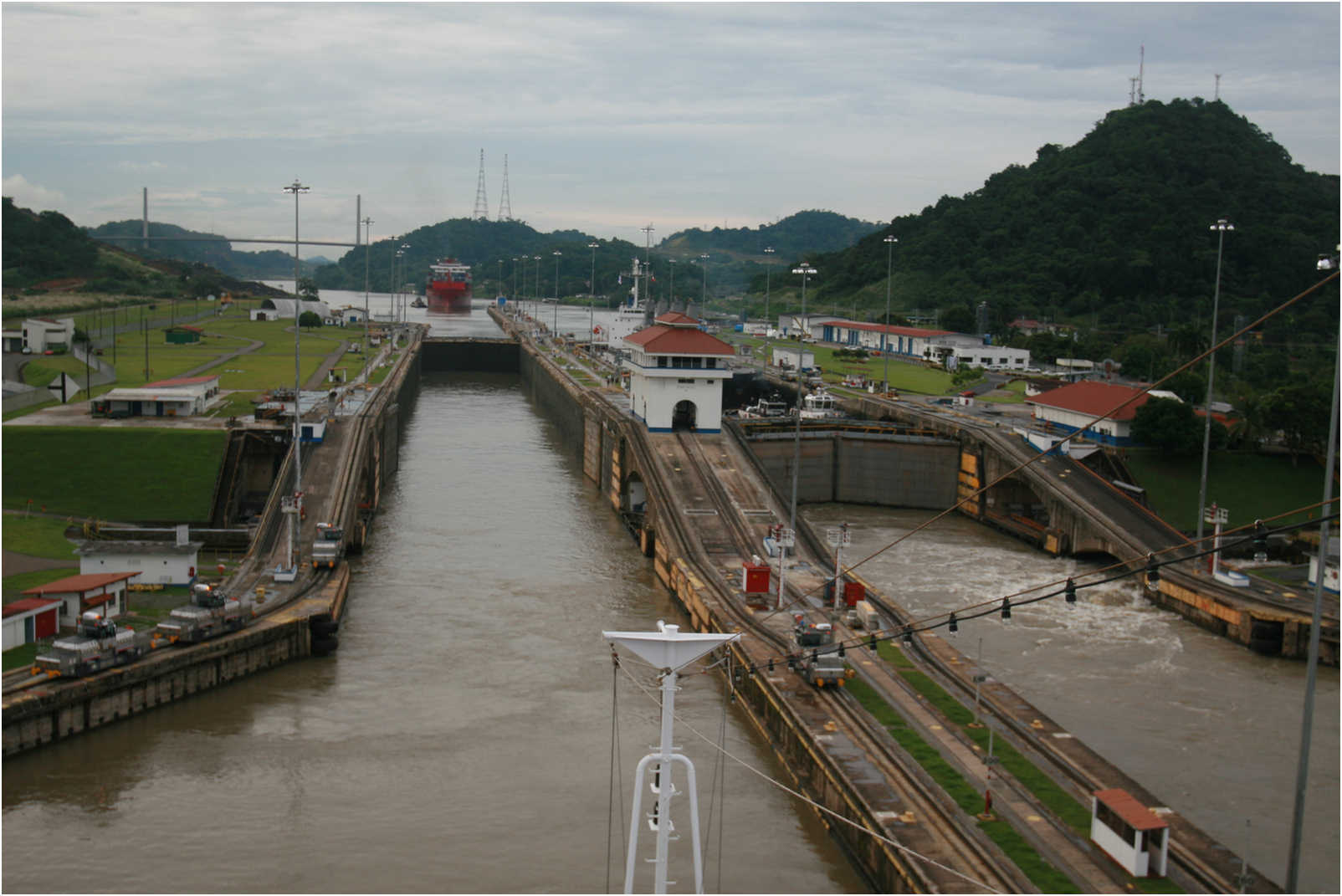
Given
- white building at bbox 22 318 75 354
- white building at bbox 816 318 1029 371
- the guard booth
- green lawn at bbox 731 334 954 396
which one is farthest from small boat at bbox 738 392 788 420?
white building at bbox 22 318 75 354

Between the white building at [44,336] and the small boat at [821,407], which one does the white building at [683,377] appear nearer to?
the small boat at [821,407]

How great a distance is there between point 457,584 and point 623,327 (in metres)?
66.6

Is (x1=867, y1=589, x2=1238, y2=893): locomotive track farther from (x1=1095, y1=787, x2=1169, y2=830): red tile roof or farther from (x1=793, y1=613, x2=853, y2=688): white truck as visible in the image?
(x1=793, y1=613, x2=853, y2=688): white truck

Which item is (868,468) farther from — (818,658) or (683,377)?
(818,658)

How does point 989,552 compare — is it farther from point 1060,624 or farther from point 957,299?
point 957,299

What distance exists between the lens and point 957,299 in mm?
98500

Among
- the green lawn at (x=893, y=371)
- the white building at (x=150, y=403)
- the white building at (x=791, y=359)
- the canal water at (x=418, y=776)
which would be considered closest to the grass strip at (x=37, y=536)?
the canal water at (x=418, y=776)

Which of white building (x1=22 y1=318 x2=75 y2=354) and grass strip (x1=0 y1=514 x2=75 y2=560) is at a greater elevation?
white building (x1=22 y1=318 x2=75 y2=354)

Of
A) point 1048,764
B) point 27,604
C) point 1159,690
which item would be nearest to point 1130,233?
point 1159,690

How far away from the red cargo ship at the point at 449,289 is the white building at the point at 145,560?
457ft

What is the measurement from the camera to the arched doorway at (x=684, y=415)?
45188mm

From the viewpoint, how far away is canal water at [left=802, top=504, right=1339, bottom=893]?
19.6m

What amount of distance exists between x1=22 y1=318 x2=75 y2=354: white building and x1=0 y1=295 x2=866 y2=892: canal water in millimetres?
41115

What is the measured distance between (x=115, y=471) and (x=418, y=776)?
2231 centimetres
